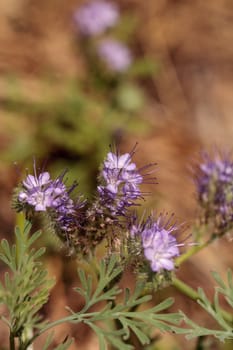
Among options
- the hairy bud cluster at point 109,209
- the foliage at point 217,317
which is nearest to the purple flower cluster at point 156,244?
the hairy bud cluster at point 109,209

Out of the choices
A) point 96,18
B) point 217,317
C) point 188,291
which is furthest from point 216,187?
point 96,18

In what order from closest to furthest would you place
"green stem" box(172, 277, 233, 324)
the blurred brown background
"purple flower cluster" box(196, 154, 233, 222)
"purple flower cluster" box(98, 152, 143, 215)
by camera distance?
1. "purple flower cluster" box(98, 152, 143, 215)
2. "green stem" box(172, 277, 233, 324)
3. "purple flower cluster" box(196, 154, 233, 222)
4. the blurred brown background

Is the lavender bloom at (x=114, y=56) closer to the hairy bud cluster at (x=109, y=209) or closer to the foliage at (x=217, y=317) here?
the hairy bud cluster at (x=109, y=209)

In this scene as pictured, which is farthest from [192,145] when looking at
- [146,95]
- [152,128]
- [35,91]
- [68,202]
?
[68,202]

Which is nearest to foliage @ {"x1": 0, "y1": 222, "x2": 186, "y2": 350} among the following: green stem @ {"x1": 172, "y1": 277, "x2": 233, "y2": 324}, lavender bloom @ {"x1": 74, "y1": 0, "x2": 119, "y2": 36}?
green stem @ {"x1": 172, "y1": 277, "x2": 233, "y2": 324}

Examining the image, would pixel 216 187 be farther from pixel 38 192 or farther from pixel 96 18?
pixel 96 18

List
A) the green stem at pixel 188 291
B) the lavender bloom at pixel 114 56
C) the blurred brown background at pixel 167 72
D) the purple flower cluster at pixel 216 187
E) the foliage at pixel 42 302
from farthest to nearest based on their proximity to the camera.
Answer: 1. the lavender bloom at pixel 114 56
2. the blurred brown background at pixel 167 72
3. the purple flower cluster at pixel 216 187
4. the green stem at pixel 188 291
5. the foliage at pixel 42 302

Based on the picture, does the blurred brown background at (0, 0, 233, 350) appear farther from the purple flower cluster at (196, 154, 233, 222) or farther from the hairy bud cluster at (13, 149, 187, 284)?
the hairy bud cluster at (13, 149, 187, 284)
